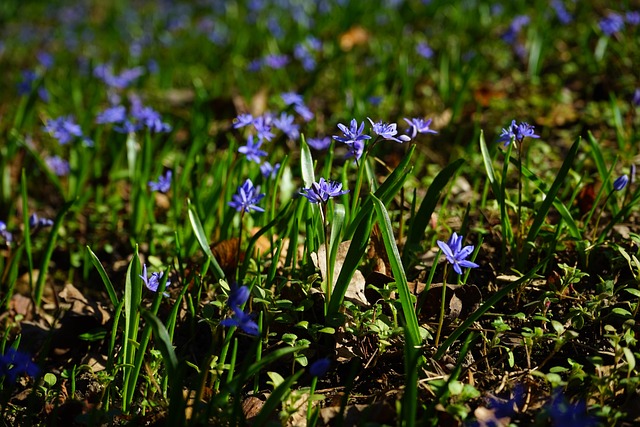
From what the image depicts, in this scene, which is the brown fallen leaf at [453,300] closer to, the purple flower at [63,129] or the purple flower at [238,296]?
the purple flower at [238,296]

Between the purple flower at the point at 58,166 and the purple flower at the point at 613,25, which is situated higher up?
the purple flower at the point at 613,25

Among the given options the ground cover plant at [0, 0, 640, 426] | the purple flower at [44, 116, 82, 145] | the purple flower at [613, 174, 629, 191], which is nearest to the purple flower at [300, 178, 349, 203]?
the ground cover plant at [0, 0, 640, 426]

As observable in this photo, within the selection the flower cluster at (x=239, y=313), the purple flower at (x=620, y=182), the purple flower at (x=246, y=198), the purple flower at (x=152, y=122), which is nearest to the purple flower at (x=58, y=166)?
the purple flower at (x=152, y=122)

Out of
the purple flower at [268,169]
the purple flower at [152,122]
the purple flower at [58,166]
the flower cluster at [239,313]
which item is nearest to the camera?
the flower cluster at [239,313]

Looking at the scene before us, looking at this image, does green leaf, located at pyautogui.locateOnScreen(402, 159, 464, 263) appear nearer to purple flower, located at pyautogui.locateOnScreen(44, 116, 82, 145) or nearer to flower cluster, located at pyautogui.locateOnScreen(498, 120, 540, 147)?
flower cluster, located at pyautogui.locateOnScreen(498, 120, 540, 147)

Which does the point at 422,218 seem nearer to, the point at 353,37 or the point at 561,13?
the point at 561,13

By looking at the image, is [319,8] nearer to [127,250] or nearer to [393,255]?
[127,250]

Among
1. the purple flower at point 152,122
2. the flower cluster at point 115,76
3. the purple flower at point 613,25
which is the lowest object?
the purple flower at point 152,122

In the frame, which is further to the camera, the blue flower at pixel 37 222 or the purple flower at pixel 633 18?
the purple flower at pixel 633 18
